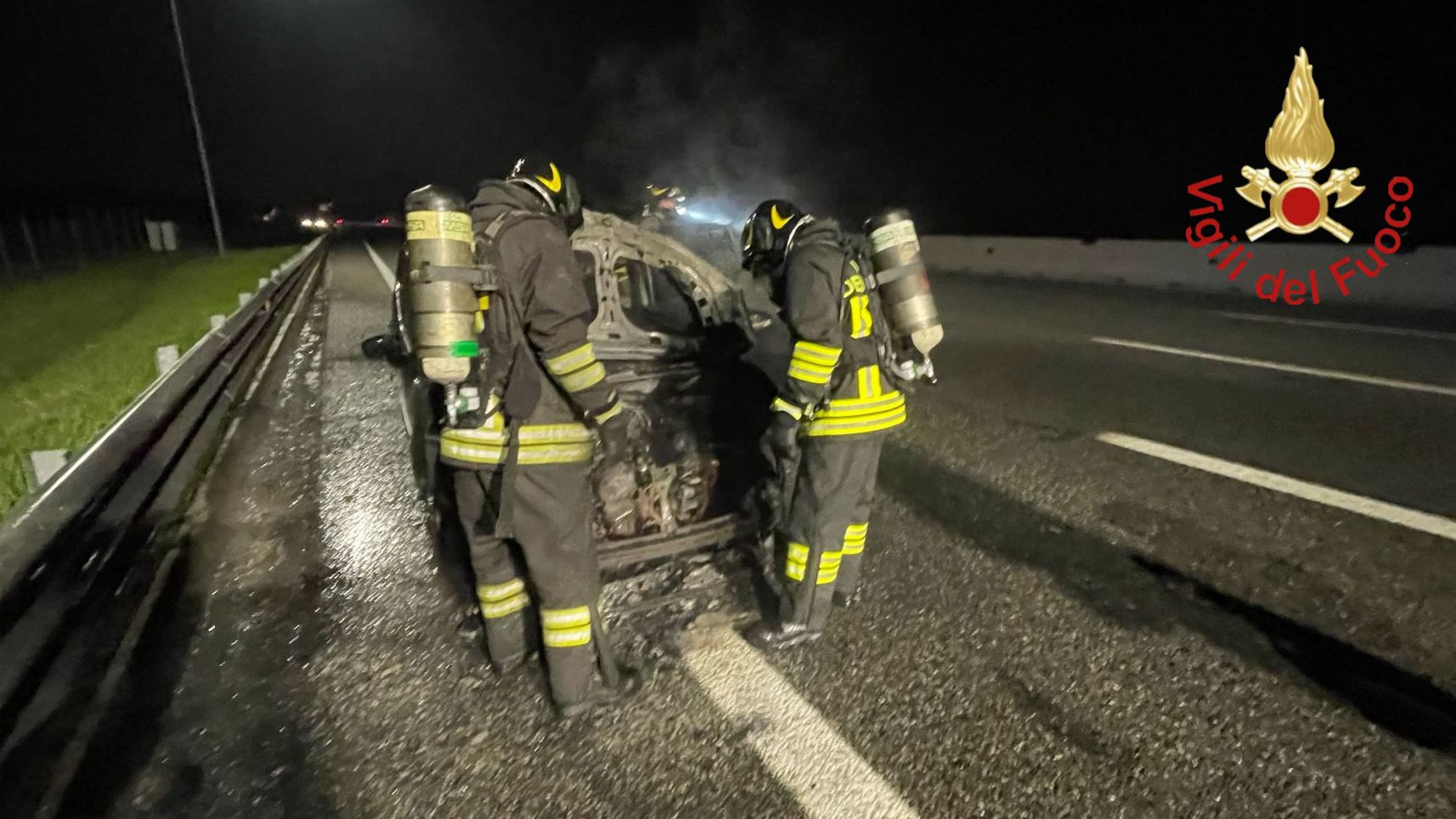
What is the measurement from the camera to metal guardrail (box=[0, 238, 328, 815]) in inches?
102

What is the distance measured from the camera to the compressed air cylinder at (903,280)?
3320 mm

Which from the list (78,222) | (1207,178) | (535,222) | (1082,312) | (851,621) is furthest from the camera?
(1207,178)

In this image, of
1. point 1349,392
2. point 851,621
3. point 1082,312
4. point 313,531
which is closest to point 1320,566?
point 851,621

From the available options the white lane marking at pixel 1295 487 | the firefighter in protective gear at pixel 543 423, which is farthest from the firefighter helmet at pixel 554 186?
the white lane marking at pixel 1295 487

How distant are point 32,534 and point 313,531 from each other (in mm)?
1770

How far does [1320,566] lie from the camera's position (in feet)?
12.8

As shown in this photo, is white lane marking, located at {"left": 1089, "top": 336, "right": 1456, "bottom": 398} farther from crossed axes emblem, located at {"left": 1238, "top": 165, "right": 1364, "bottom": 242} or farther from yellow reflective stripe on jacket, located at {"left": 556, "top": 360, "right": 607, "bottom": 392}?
yellow reflective stripe on jacket, located at {"left": 556, "top": 360, "right": 607, "bottom": 392}

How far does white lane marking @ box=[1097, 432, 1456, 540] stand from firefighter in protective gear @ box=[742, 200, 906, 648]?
9.48 ft

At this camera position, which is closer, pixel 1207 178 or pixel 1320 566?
pixel 1320 566

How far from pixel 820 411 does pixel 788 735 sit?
121 centimetres

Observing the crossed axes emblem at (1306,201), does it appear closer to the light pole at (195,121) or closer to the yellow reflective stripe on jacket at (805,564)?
the yellow reflective stripe on jacket at (805,564)

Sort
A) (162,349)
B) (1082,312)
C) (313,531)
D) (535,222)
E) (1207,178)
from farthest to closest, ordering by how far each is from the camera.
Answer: (1207,178)
(1082,312)
(162,349)
(313,531)
(535,222)

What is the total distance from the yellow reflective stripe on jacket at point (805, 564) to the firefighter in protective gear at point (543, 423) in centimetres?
83

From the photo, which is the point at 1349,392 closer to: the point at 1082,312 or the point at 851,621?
the point at 1082,312
